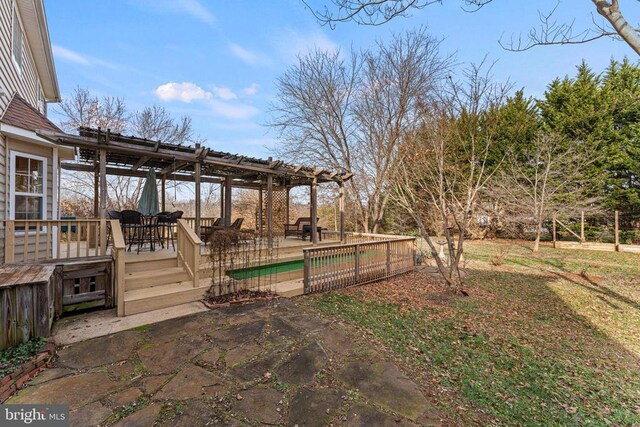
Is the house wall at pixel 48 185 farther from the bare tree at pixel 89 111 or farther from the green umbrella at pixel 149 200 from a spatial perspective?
the bare tree at pixel 89 111

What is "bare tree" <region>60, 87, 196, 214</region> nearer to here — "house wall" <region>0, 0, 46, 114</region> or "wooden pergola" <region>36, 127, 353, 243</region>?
"wooden pergola" <region>36, 127, 353, 243</region>

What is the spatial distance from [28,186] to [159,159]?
2.59 meters

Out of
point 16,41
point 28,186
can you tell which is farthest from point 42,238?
point 16,41

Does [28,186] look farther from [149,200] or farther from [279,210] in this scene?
[279,210]

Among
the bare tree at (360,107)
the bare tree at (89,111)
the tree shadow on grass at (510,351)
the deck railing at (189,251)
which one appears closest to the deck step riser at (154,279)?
the deck railing at (189,251)

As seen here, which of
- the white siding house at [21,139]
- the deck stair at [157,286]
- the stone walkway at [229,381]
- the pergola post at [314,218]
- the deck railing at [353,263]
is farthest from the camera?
the pergola post at [314,218]

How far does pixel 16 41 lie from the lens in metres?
6.07

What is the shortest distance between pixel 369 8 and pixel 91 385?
4961 mm

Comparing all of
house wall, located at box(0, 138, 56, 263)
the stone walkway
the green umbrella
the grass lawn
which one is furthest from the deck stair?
the grass lawn

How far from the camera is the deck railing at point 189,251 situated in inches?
193

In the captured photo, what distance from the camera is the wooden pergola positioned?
17.2 ft

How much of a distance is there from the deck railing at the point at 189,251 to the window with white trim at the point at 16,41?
16.9 ft

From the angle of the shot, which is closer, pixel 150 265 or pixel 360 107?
pixel 150 265

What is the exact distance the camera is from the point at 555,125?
1374cm
